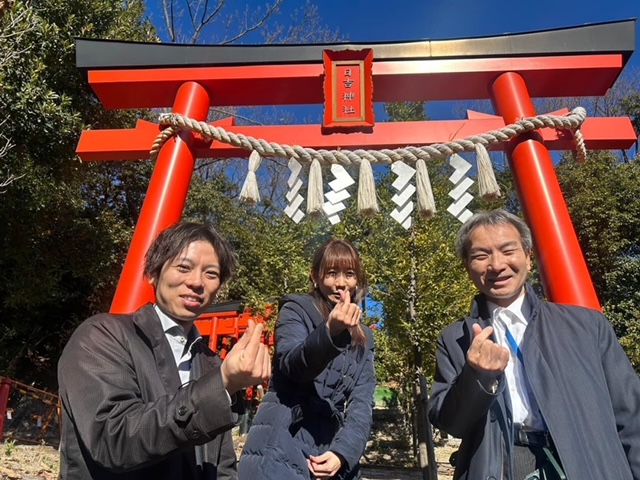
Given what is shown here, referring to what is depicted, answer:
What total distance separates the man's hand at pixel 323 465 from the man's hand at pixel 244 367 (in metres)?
0.73

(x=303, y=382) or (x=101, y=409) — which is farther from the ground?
(x=303, y=382)

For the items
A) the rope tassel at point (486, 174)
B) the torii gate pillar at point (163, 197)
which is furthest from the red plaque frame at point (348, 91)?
the torii gate pillar at point (163, 197)

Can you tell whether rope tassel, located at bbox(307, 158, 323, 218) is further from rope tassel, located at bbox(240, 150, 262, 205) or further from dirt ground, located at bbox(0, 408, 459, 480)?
dirt ground, located at bbox(0, 408, 459, 480)

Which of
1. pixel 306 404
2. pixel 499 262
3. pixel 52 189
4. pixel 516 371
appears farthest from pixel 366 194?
pixel 52 189

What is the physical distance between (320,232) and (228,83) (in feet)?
19.1

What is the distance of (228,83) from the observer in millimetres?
3342

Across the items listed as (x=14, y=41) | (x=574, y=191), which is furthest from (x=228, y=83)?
(x=574, y=191)

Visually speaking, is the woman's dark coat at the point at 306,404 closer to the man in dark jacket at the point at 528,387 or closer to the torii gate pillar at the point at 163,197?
the man in dark jacket at the point at 528,387

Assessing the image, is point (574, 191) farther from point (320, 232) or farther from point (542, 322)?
point (542, 322)

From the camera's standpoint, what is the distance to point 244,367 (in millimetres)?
964

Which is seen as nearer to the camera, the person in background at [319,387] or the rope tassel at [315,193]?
the person in background at [319,387]

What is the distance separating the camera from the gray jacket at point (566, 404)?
1.22 metres

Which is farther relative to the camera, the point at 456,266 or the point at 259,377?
the point at 456,266

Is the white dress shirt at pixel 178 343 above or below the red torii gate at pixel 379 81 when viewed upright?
below
